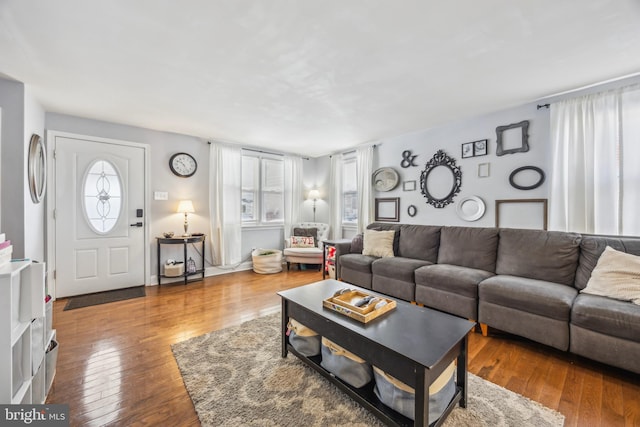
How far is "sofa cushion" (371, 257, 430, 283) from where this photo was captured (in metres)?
3.06

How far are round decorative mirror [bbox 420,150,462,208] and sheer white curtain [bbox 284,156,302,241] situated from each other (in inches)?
100

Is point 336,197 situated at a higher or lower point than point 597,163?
lower

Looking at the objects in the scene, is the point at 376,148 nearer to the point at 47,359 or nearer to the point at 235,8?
the point at 235,8

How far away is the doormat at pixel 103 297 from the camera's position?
10.3 feet

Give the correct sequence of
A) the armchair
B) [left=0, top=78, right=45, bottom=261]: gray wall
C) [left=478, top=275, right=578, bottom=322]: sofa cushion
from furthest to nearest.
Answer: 1. the armchair
2. [left=0, top=78, right=45, bottom=261]: gray wall
3. [left=478, top=275, right=578, bottom=322]: sofa cushion

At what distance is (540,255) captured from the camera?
253 cm

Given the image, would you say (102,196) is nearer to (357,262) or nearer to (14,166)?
(14,166)

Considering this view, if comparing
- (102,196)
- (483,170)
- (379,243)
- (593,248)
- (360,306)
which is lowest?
(360,306)

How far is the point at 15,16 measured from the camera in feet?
5.26

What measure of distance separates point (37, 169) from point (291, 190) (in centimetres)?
360

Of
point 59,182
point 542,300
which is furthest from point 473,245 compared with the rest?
point 59,182

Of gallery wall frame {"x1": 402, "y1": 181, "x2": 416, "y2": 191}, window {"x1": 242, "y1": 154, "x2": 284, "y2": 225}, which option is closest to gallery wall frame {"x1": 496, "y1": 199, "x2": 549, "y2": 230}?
gallery wall frame {"x1": 402, "y1": 181, "x2": 416, "y2": 191}

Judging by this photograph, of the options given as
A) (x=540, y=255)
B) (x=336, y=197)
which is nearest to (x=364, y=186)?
(x=336, y=197)

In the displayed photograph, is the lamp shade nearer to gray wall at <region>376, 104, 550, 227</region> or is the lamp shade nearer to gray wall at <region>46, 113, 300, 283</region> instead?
Result: gray wall at <region>46, 113, 300, 283</region>
